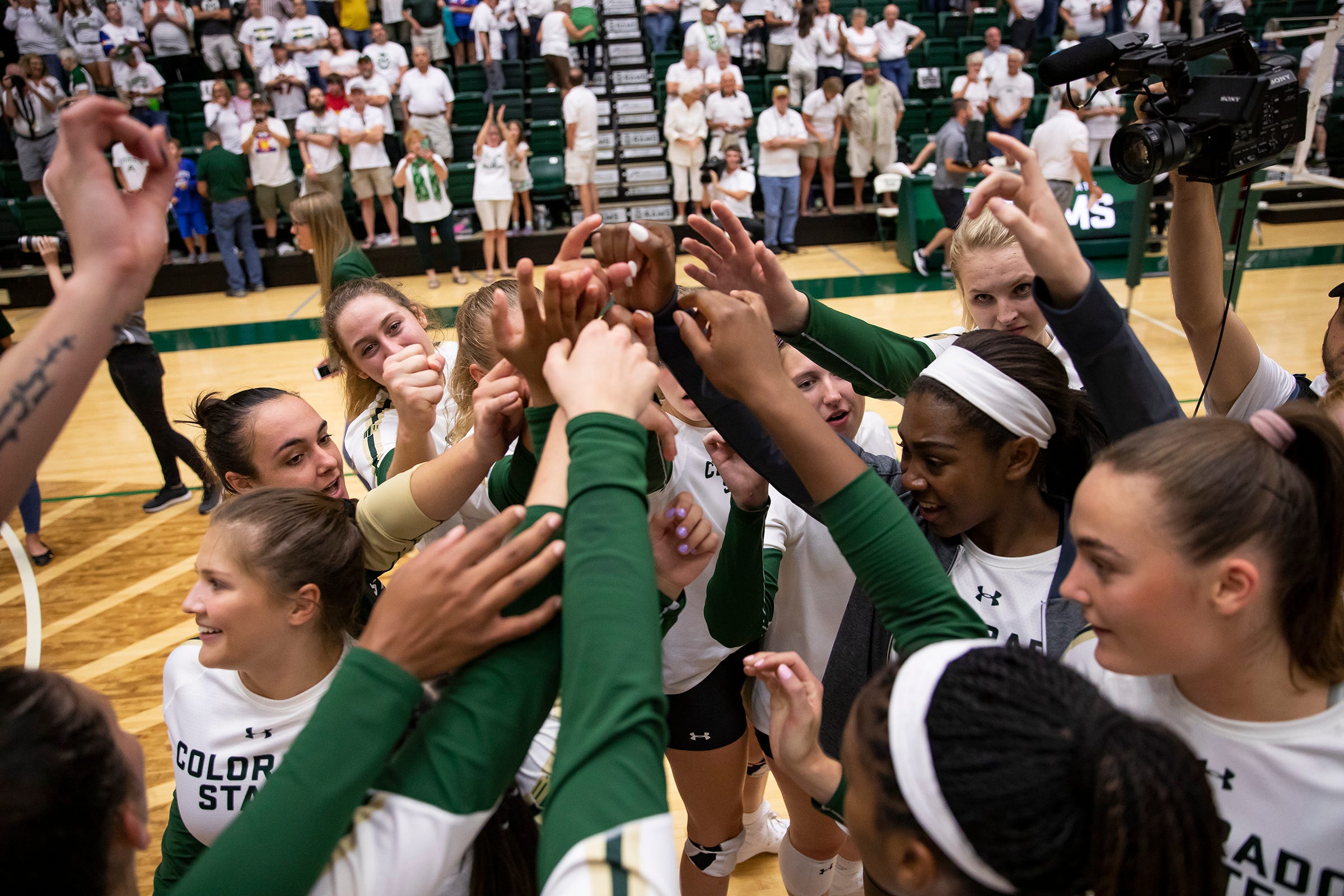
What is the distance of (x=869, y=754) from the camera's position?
99 centimetres

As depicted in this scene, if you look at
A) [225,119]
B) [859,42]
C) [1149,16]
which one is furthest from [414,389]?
[1149,16]

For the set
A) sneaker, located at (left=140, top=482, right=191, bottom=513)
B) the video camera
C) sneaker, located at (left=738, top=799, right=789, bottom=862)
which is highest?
the video camera

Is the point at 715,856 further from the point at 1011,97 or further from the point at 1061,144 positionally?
the point at 1011,97

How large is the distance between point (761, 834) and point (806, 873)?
52 centimetres

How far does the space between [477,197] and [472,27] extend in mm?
3472

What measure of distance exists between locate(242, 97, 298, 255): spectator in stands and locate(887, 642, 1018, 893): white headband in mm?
10547

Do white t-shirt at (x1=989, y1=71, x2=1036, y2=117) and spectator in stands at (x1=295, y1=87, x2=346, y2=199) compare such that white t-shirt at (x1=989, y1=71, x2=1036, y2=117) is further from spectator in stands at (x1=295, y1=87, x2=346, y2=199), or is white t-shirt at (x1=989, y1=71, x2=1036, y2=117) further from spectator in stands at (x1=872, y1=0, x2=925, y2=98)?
spectator in stands at (x1=295, y1=87, x2=346, y2=199)

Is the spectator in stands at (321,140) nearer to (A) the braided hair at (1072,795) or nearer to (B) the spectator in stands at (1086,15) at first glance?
(B) the spectator in stands at (1086,15)

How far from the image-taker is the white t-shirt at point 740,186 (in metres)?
10.1

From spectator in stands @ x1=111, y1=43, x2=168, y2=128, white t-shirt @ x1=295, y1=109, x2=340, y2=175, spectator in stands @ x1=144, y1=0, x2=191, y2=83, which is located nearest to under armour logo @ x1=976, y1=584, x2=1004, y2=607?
white t-shirt @ x1=295, y1=109, x2=340, y2=175

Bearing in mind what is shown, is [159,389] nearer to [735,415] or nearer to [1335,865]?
[735,415]

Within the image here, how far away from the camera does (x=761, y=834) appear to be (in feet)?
8.64

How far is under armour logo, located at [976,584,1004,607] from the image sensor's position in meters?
1.55

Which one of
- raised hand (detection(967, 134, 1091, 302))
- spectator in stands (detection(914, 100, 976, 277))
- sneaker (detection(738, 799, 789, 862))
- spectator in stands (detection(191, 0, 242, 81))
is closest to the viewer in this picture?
raised hand (detection(967, 134, 1091, 302))
